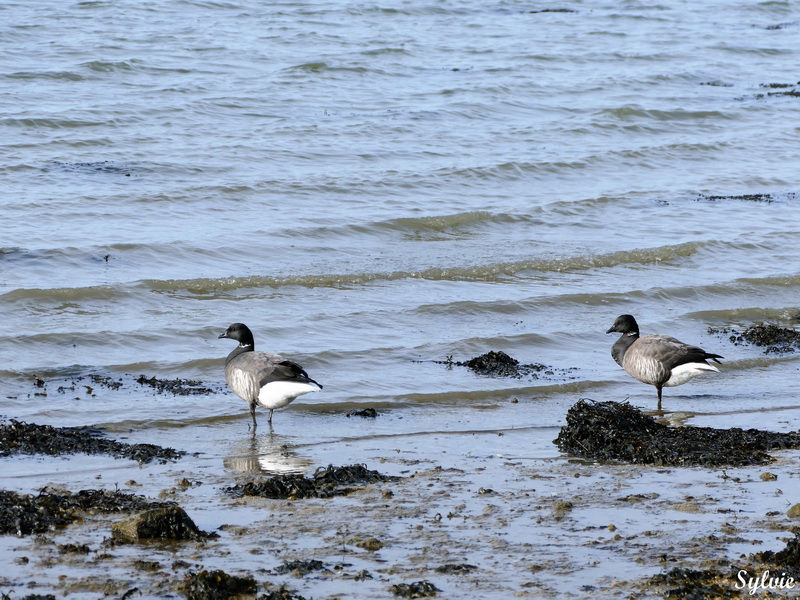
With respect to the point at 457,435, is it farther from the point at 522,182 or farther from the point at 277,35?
the point at 277,35

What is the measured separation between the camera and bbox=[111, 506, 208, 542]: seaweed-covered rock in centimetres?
637

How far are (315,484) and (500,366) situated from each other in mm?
3988

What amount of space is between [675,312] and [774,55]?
22.4 meters

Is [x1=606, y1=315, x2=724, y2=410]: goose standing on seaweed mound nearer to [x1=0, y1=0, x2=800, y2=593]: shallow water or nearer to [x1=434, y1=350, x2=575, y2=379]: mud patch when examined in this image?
[x1=0, y1=0, x2=800, y2=593]: shallow water

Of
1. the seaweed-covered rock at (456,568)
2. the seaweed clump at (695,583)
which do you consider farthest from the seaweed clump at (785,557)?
the seaweed-covered rock at (456,568)

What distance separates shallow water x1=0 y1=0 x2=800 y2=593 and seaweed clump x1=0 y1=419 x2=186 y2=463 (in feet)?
0.88

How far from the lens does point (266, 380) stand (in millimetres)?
9320

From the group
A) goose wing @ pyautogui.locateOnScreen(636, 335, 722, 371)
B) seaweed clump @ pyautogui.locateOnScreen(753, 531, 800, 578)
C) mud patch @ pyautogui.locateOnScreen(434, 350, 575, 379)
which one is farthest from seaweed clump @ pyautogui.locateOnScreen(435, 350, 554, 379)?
seaweed clump @ pyautogui.locateOnScreen(753, 531, 800, 578)

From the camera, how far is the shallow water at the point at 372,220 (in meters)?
10.3

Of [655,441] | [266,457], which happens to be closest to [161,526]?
[266,457]

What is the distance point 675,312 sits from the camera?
1362 cm

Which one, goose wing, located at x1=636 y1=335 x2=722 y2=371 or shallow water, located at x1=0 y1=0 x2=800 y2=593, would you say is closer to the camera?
goose wing, located at x1=636 y1=335 x2=722 y2=371

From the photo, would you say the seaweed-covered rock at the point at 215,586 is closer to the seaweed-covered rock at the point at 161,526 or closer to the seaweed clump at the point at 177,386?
the seaweed-covered rock at the point at 161,526

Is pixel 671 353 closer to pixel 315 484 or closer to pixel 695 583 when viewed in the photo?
pixel 315 484
